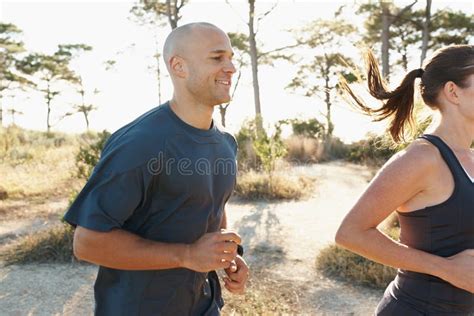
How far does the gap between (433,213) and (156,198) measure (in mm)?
937

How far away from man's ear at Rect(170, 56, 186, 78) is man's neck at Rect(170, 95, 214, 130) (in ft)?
0.28

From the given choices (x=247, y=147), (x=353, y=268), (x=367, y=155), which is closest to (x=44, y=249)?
(x=353, y=268)

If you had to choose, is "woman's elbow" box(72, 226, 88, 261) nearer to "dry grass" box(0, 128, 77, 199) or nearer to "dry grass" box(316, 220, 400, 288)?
"dry grass" box(316, 220, 400, 288)

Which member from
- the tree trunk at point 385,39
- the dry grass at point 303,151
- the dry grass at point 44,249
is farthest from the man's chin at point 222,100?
the tree trunk at point 385,39

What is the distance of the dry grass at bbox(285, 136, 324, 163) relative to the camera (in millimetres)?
14008

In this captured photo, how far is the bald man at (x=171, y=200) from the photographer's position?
1.47m

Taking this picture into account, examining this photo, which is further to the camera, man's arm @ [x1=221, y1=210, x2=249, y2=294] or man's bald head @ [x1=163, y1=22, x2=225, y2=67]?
man's arm @ [x1=221, y1=210, x2=249, y2=294]

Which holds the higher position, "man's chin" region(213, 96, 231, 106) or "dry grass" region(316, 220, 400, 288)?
"man's chin" region(213, 96, 231, 106)

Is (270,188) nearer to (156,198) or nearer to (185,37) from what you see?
(185,37)

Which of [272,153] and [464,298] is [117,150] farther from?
[272,153]

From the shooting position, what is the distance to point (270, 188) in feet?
29.2

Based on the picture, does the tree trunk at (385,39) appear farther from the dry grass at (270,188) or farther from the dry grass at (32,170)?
the dry grass at (32,170)

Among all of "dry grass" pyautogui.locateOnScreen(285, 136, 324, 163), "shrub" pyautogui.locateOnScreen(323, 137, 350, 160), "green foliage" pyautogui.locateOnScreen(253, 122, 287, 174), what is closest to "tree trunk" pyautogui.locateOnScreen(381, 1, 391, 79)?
"shrub" pyautogui.locateOnScreen(323, 137, 350, 160)

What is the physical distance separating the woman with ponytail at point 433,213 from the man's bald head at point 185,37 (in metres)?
0.81
